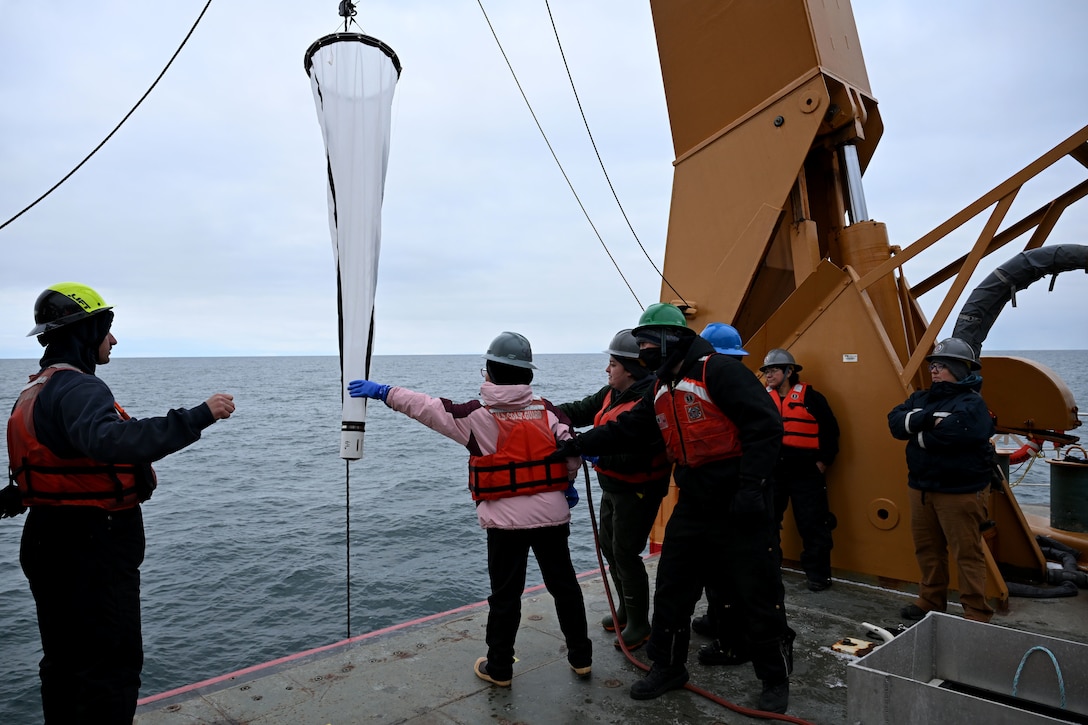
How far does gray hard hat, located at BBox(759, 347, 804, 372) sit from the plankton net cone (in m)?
3.33

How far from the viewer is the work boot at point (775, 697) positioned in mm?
3309

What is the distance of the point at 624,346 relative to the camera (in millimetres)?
4438

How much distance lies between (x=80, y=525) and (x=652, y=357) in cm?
272

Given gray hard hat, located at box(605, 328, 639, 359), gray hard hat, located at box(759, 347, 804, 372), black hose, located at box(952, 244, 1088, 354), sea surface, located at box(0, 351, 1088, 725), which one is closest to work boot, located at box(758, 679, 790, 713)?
gray hard hat, located at box(605, 328, 639, 359)

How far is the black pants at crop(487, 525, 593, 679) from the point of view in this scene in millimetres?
3633

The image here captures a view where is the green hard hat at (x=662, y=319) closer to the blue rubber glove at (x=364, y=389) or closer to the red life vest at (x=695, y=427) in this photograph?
the red life vest at (x=695, y=427)

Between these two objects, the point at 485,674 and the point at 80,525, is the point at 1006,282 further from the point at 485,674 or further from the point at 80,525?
the point at 80,525

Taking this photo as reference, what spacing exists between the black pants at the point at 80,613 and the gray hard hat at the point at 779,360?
458 centimetres

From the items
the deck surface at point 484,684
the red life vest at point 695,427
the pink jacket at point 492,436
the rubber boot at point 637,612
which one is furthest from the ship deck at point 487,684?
the red life vest at point 695,427

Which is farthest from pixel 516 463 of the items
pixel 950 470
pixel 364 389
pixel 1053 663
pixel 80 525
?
pixel 950 470

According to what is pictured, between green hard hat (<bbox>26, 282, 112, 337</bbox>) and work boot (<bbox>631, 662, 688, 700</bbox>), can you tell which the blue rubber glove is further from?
work boot (<bbox>631, 662, 688, 700</bbox>)

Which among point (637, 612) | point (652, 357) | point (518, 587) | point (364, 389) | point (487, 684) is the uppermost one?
point (652, 357)

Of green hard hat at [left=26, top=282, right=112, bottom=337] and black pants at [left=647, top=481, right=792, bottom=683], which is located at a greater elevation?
green hard hat at [left=26, top=282, right=112, bottom=337]

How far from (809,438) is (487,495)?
289 cm
